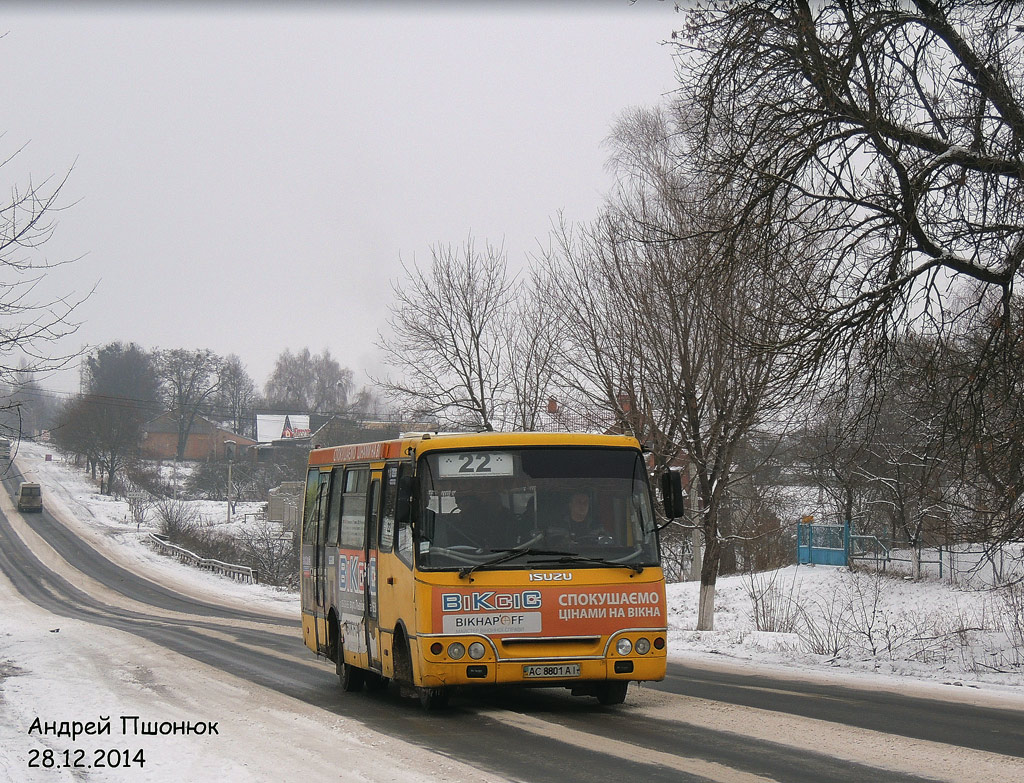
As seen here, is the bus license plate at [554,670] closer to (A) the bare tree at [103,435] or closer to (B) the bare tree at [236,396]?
(A) the bare tree at [103,435]

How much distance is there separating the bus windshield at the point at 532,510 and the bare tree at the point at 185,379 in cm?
10550

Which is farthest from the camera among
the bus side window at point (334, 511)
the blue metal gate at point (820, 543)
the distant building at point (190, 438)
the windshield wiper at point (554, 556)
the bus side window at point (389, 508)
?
the distant building at point (190, 438)

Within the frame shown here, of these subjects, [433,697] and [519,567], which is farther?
[433,697]

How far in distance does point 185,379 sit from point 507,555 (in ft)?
362

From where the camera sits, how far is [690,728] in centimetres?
961

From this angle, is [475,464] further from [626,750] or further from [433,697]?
[626,750]

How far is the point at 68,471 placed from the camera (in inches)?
4491

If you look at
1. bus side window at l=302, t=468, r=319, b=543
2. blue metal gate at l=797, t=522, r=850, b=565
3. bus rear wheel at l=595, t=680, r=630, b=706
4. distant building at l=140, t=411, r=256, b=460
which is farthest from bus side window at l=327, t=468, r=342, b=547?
distant building at l=140, t=411, r=256, b=460

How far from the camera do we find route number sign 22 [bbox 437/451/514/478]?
11.2m

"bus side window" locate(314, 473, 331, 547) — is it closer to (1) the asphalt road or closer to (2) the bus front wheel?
(1) the asphalt road

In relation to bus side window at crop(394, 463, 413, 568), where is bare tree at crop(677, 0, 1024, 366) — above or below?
above

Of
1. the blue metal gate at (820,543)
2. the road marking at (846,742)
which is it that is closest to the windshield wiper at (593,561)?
the road marking at (846,742)

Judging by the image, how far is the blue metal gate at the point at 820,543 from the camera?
144 feet

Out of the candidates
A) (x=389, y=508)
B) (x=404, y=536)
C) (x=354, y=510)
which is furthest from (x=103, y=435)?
(x=404, y=536)
